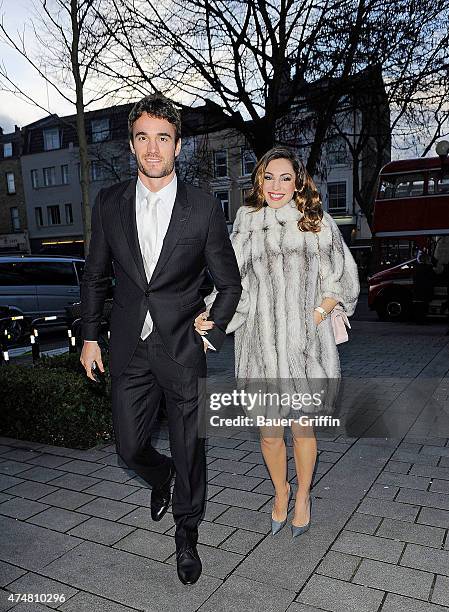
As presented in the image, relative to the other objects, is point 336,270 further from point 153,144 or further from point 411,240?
point 411,240

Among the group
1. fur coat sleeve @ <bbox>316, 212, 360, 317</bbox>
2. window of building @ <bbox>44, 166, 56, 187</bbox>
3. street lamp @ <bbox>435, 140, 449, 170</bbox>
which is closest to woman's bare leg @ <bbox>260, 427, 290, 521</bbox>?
fur coat sleeve @ <bbox>316, 212, 360, 317</bbox>

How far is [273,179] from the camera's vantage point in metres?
2.76

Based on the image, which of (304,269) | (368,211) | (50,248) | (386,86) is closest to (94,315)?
(304,269)

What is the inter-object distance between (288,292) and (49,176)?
40682 millimetres

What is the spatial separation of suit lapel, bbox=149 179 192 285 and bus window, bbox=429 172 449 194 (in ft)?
45.1

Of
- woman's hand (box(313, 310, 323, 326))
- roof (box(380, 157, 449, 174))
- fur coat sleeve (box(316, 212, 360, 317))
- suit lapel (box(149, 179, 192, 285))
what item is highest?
roof (box(380, 157, 449, 174))

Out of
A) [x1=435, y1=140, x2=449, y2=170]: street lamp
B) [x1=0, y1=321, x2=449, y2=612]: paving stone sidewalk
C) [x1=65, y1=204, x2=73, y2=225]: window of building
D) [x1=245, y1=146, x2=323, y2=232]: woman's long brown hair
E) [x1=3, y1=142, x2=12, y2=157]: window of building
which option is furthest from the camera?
[x1=3, y1=142, x2=12, y2=157]: window of building

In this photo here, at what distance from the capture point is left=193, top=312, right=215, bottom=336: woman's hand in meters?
2.51

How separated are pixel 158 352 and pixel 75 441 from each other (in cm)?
231

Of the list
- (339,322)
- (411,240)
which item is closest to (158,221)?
(339,322)

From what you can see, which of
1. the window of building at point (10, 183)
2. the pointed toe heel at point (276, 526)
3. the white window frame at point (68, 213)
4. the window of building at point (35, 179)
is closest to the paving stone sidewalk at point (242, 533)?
the pointed toe heel at point (276, 526)

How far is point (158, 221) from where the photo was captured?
258cm

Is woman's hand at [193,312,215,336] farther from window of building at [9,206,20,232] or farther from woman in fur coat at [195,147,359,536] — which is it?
window of building at [9,206,20,232]

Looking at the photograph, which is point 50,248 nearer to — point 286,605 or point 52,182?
point 52,182
